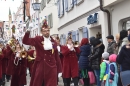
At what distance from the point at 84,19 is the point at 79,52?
5.85m

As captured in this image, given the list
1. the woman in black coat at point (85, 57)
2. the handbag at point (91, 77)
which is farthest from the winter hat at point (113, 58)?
the handbag at point (91, 77)

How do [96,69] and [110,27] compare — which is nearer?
[96,69]

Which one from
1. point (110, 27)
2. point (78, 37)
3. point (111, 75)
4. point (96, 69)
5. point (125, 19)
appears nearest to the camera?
point (111, 75)

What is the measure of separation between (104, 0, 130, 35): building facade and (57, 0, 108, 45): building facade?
0.53m

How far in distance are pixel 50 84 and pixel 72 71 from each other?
3435 mm

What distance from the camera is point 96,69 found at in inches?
388

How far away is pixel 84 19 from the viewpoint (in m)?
16.4

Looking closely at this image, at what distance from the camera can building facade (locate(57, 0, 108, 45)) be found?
44.6 feet

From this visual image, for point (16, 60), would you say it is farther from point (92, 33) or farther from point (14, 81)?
point (92, 33)

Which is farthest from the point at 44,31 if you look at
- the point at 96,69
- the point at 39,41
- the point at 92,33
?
the point at 92,33

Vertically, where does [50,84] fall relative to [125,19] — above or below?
below

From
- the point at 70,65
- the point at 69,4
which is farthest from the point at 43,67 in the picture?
the point at 69,4

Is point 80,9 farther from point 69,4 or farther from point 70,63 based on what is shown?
point 70,63

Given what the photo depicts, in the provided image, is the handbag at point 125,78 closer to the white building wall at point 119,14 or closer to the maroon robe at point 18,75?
the maroon robe at point 18,75
